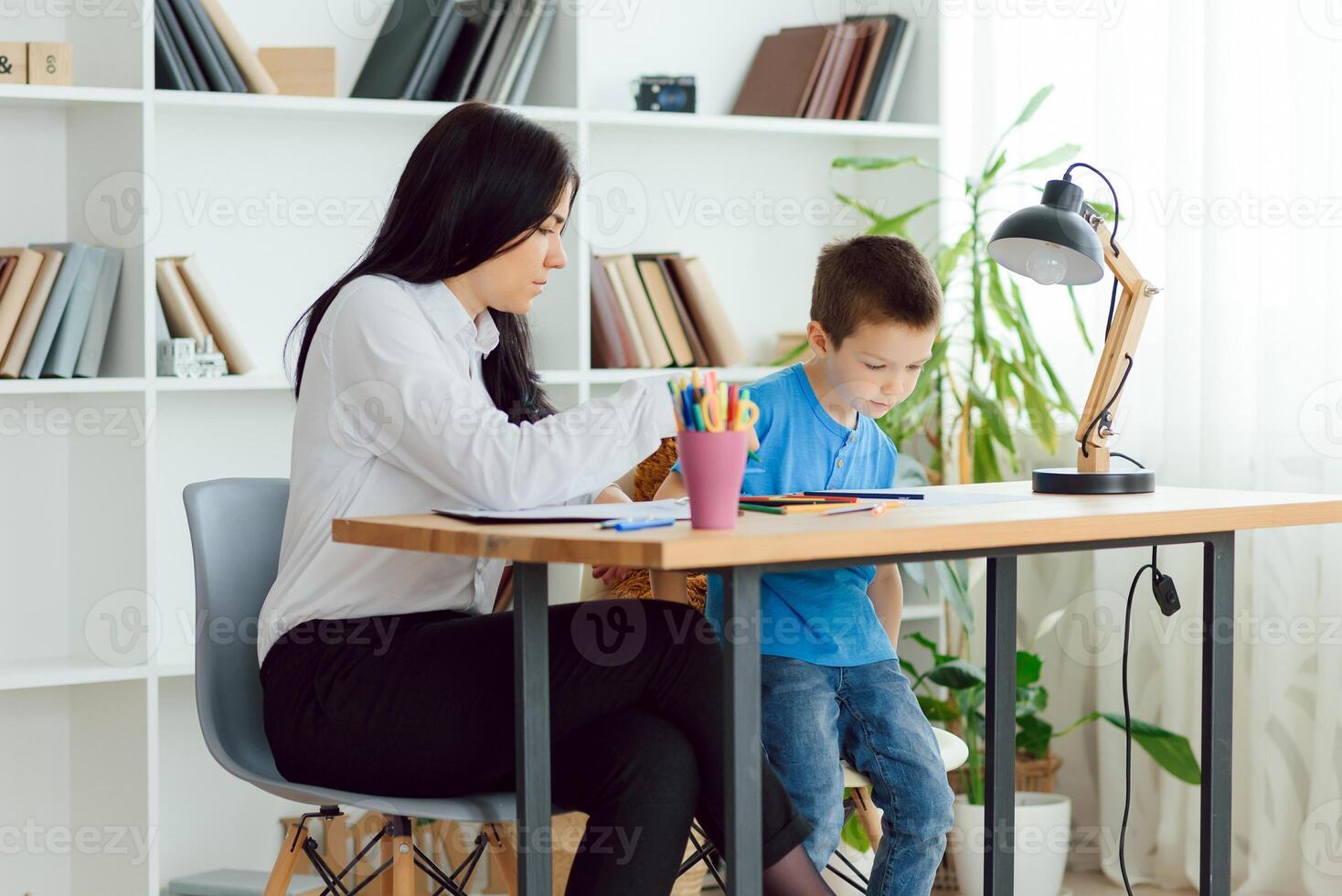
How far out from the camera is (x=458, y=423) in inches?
60.7

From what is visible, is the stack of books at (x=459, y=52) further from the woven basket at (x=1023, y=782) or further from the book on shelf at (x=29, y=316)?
the woven basket at (x=1023, y=782)

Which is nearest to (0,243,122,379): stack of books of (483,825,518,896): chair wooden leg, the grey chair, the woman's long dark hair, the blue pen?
the grey chair

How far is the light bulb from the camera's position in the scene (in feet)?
5.98

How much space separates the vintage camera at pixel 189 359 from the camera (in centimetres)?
Answer: 267

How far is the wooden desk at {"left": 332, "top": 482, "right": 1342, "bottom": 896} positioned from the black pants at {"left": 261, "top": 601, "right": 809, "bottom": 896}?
91 mm

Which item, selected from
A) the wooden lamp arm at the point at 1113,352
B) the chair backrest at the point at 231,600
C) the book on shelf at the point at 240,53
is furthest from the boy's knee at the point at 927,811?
the book on shelf at the point at 240,53

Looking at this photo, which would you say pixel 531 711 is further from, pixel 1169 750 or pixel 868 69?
pixel 868 69

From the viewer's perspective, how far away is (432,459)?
1.56m

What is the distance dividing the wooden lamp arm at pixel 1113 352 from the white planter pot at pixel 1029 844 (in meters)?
1.19

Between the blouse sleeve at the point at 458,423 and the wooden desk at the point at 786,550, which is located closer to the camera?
the wooden desk at the point at 786,550

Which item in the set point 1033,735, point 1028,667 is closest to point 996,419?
point 1028,667

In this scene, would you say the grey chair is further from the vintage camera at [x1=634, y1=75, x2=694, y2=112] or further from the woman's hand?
the vintage camera at [x1=634, y1=75, x2=694, y2=112]

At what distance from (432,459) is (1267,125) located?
5.86 feet

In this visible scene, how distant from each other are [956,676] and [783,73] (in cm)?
131
